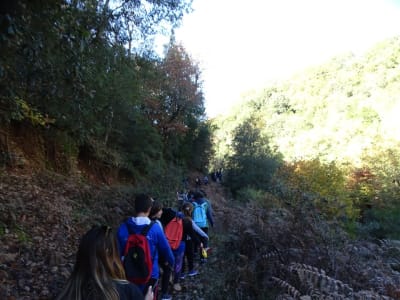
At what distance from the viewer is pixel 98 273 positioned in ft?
5.72

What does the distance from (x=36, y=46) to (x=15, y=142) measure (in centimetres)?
681

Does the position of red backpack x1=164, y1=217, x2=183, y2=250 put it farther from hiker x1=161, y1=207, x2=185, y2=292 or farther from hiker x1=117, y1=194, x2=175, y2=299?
hiker x1=117, y1=194, x2=175, y2=299

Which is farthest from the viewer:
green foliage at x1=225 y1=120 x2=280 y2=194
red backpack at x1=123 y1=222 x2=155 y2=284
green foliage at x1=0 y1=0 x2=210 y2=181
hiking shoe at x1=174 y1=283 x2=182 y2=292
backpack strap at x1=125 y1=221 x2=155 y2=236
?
green foliage at x1=225 y1=120 x2=280 y2=194

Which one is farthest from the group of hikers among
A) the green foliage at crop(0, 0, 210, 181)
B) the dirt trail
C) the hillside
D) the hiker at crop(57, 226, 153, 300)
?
the green foliage at crop(0, 0, 210, 181)

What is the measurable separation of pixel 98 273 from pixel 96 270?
2 cm

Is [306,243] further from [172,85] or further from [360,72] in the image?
[360,72]

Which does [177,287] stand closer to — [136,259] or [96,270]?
[136,259]

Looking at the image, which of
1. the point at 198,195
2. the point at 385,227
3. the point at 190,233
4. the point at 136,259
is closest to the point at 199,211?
the point at 198,195

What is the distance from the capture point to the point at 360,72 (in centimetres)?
8494

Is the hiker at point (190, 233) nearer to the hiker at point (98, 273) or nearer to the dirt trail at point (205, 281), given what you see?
the dirt trail at point (205, 281)

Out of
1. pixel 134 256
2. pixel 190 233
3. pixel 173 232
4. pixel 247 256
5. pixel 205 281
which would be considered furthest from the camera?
pixel 247 256

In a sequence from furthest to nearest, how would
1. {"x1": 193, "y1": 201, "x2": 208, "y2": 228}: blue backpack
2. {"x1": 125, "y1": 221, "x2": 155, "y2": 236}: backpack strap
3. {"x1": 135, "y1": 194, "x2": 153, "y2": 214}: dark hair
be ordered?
{"x1": 193, "y1": 201, "x2": 208, "y2": 228}: blue backpack → {"x1": 135, "y1": 194, "x2": 153, "y2": 214}: dark hair → {"x1": 125, "y1": 221, "x2": 155, "y2": 236}: backpack strap

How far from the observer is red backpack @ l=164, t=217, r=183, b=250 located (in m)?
4.89

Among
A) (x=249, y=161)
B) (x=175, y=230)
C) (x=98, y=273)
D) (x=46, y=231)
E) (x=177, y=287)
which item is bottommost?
(x=177, y=287)
